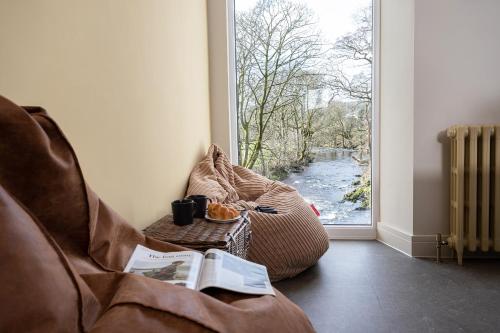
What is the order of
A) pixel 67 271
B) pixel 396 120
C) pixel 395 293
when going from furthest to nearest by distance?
pixel 396 120, pixel 395 293, pixel 67 271

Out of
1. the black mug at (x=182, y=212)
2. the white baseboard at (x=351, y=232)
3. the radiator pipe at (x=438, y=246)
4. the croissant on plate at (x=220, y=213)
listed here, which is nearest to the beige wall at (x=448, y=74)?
the radiator pipe at (x=438, y=246)

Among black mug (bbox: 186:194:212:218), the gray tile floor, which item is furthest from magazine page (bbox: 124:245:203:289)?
the gray tile floor

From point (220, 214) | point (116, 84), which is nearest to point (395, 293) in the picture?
point (220, 214)

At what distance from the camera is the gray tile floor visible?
1680mm

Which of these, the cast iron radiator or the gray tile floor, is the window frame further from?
the cast iron radiator

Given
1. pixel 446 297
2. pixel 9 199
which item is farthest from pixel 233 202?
pixel 9 199

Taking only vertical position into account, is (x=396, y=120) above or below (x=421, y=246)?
above

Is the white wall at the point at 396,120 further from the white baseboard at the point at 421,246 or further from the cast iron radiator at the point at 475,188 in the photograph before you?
the cast iron radiator at the point at 475,188

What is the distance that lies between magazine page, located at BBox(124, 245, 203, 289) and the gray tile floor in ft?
2.85

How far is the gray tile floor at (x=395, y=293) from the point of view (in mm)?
1680

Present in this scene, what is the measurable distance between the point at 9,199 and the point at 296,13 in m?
2.91

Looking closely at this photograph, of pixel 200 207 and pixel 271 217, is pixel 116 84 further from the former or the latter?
pixel 271 217

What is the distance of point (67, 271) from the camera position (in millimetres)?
639

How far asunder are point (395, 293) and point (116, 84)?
164 cm
